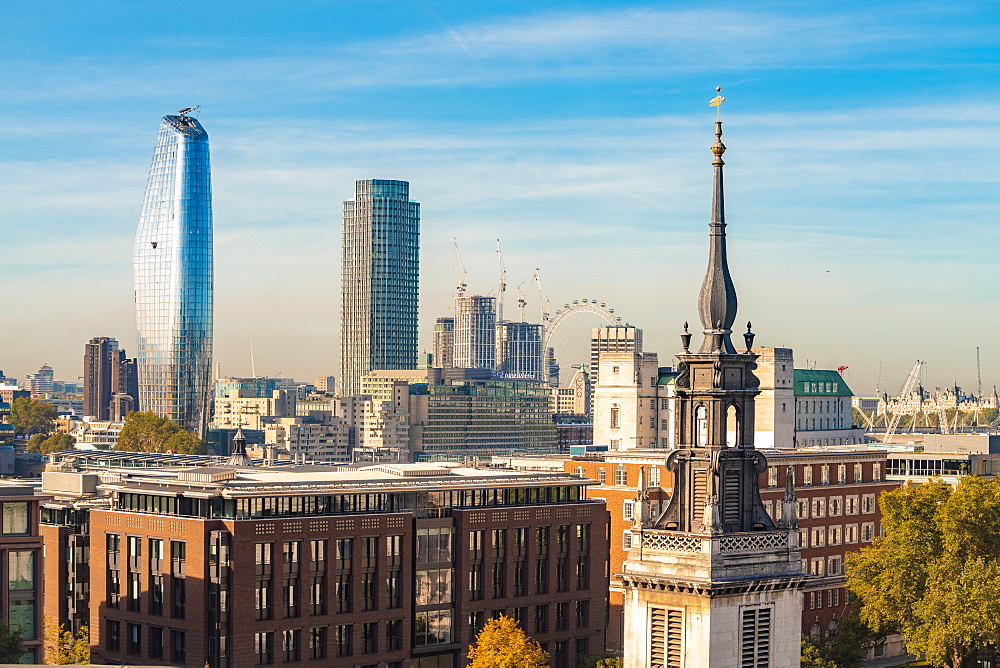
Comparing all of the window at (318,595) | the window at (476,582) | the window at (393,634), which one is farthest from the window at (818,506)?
the window at (318,595)

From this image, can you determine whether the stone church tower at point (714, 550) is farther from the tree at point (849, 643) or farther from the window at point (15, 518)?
the window at point (15, 518)

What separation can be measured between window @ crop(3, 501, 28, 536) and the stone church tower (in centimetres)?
7227

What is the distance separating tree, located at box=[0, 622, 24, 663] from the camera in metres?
102

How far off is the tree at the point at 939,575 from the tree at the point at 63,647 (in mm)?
55103

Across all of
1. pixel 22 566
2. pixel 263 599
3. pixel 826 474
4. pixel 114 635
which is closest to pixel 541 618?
pixel 263 599

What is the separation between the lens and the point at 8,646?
102 meters

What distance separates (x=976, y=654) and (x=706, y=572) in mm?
75651

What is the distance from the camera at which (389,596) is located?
127m

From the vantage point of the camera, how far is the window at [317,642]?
121125 millimetres

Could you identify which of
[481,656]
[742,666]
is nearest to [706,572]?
[742,666]

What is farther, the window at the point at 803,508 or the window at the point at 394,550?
the window at the point at 803,508

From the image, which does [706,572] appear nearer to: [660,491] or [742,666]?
[742,666]

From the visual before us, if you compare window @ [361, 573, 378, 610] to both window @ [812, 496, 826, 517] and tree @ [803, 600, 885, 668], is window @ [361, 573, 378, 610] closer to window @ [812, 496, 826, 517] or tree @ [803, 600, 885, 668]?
Result: tree @ [803, 600, 885, 668]

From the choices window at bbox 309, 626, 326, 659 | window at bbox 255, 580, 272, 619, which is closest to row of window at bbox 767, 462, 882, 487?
window at bbox 309, 626, 326, 659
